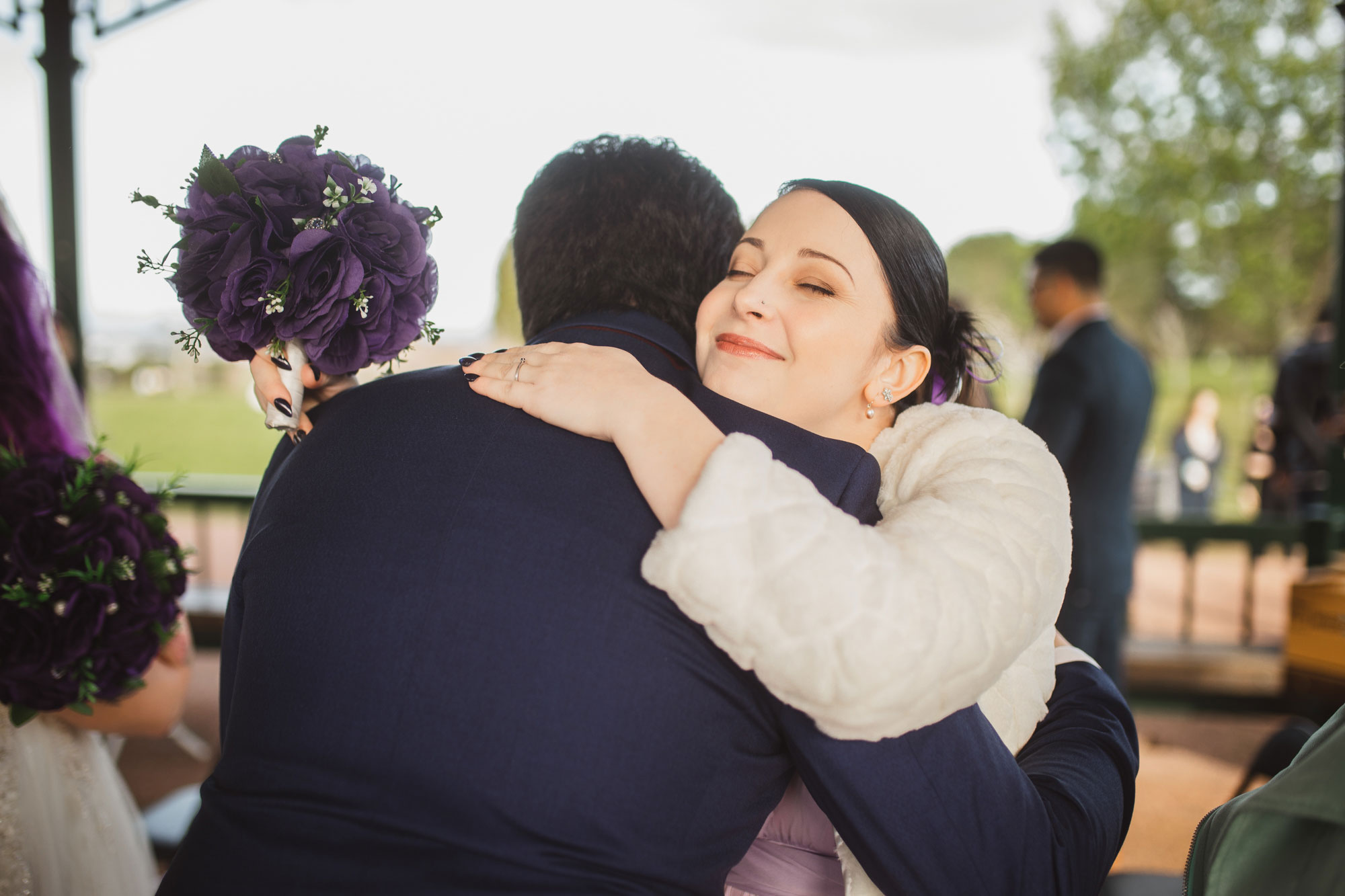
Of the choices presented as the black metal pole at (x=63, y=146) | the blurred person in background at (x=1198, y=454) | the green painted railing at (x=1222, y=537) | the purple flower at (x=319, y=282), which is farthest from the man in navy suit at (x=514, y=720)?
the blurred person in background at (x=1198, y=454)

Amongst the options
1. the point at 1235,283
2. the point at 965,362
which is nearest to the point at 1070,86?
the point at 1235,283

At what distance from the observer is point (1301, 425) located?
762cm

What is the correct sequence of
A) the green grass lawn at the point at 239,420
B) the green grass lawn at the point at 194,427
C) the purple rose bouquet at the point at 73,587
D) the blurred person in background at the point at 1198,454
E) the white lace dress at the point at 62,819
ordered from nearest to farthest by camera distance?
the purple rose bouquet at the point at 73,587
the white lace dress at the point at 62,819
the blurred person in background at the point at 1198,454
the green grass lawn at the point at 239,420
the green grass lawn at the point at 194,427

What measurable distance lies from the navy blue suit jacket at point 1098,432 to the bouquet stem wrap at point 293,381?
3.82 metres

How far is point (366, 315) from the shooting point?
5.70ft

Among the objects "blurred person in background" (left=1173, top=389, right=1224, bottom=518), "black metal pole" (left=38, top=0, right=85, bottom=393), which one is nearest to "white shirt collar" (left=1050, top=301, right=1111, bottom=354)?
"black metal pole" (left=38, top=0, right=85, bottom=393)

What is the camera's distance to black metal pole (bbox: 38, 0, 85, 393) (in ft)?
14.3

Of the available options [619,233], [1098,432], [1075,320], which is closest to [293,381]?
[619,233]

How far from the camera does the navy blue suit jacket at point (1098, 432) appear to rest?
4.59 metres

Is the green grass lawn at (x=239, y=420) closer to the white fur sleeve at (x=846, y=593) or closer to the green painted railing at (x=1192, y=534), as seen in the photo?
the green painted railing at (x=1192, y=534)

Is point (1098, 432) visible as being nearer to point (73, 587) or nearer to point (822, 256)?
point (822, 256)

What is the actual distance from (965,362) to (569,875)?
145 cm

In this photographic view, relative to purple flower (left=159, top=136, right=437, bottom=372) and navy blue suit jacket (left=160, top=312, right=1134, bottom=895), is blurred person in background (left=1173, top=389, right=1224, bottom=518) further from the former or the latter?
purple flower (left=159, top=136, right=437, bottom=372)

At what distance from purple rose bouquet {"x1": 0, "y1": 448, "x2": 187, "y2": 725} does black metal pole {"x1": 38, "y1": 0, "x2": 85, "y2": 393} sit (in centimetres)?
328
